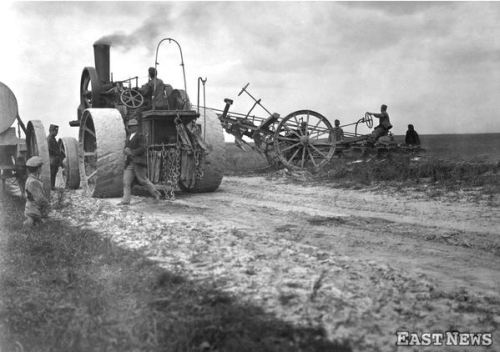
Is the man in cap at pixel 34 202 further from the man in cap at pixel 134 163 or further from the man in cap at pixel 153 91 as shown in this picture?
the man in cap at pixel 153 91

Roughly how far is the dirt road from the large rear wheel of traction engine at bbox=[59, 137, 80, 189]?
2754 mm

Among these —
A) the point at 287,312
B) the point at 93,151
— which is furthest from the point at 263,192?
the point at 287,312

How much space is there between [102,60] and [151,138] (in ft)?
9.70

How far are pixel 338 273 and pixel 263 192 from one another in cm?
709

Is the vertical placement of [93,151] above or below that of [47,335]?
Answer: above

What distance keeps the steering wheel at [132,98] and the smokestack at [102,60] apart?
120cm

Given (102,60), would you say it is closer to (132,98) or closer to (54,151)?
(132,98)

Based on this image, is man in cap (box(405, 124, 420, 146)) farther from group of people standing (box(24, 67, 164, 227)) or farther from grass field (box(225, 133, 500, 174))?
group of people standing (box(24, 67, 164, 227))

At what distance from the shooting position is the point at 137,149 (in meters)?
9.62

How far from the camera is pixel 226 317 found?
12.4 ft

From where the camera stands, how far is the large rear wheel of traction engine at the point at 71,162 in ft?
41.2

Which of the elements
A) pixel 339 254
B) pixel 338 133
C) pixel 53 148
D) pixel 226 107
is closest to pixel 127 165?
pixel 53 148

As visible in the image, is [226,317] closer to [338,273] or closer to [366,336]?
[366,336]

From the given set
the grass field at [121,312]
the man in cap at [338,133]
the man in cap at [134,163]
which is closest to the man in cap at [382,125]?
the man in cap at [338,133]
